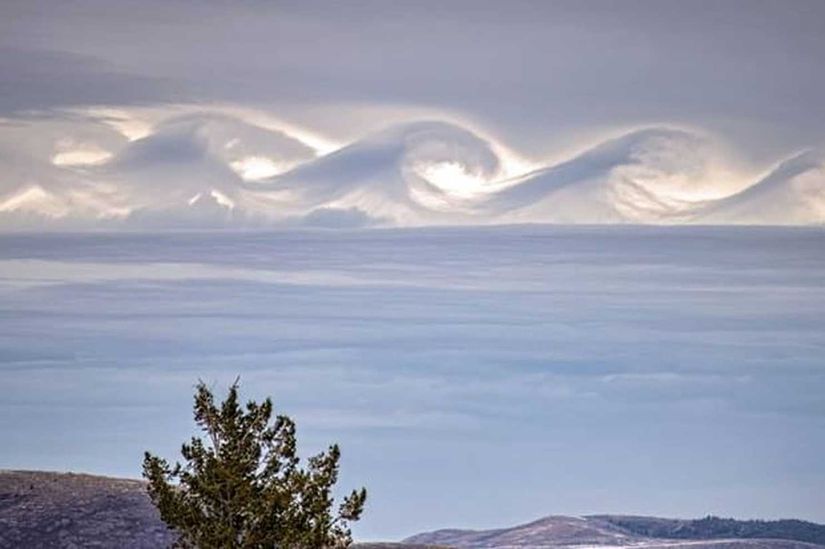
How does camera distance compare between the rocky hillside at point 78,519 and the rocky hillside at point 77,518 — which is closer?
the rocky hillside at point 78,519

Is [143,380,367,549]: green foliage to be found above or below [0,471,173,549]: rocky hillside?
below

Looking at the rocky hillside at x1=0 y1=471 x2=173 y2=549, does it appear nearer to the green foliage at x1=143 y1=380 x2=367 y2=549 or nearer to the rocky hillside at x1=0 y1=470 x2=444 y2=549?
the rocky hillside at x1=0 y1=470 x2=444 y2=549

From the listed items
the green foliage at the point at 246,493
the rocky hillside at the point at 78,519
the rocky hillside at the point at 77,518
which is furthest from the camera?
the rocky hillside at the point at 77,518

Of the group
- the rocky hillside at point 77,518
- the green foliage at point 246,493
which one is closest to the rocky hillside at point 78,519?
the rocky hillside at point 77,518

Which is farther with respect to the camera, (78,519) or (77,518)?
(77,518)

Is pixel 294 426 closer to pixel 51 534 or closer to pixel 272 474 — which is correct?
pixel 272 474

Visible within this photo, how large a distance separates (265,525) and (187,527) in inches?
142

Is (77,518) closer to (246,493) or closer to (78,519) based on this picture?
(78,519)

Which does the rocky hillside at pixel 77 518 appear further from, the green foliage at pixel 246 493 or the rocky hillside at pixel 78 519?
the green foliage at pixel 246 493

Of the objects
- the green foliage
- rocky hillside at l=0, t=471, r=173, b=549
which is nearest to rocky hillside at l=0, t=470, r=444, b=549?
rocky hillside at l=0, t=471, r=173, b=549

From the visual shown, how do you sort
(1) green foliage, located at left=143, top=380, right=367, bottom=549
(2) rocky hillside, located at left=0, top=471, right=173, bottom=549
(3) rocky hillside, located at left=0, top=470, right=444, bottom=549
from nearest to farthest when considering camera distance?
(1) green foliage, located at left=143, top=380, right=367, bottom=549 < (3) rocky hillside, located at left=0, top=470, right=444, bottom=549 < (2) rocky hillside, located at left=0, top=471, right=173, bottom=549

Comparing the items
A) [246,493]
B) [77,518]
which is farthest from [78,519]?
[246,493]

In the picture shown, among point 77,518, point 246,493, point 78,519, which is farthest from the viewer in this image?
point 77,518

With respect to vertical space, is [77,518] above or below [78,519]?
above
